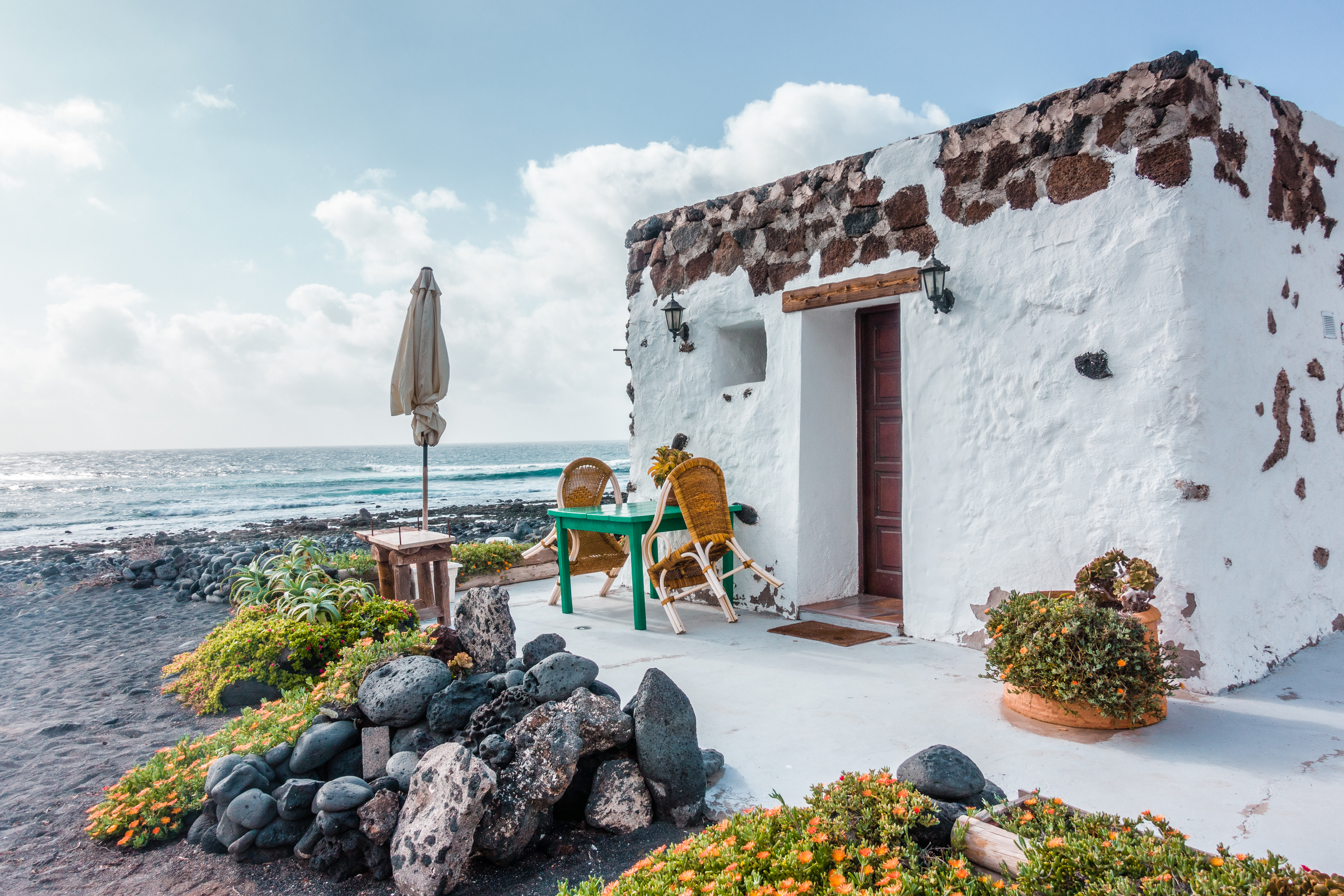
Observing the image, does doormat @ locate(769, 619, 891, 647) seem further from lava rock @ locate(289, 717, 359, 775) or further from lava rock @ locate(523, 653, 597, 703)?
lava rock @ locate(289, 717, 359, 775)

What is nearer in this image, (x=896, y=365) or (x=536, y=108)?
(x=896, y=365)

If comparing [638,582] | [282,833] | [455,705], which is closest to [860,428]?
[638,582]

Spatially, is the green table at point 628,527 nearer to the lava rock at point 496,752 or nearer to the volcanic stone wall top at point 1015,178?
the volcanic stone wall top at point 1015,178

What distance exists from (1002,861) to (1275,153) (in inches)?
149

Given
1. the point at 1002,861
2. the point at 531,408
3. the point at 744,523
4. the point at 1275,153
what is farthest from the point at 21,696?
the point at 531,408

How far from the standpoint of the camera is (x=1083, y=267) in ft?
10.9

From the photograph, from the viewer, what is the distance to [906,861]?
5.10ft

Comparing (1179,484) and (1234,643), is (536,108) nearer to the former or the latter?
(1179,484)

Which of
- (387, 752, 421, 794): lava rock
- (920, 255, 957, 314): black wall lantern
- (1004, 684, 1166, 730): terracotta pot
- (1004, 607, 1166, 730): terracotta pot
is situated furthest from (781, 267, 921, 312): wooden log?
(387, 752, 421, 794): lava rock

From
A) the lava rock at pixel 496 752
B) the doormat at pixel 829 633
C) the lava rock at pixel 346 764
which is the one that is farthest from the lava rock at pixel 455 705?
the doormat at pixel 829 633

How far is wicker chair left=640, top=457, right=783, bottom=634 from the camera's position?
14.7 feet

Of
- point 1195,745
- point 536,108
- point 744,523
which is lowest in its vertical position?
point 1195,745

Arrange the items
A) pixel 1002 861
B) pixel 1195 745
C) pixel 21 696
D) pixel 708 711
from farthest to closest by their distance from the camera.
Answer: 1. pixel 21 696
2. pixel 708 711
3. pixel 1195 745
4. pixel 1002 861

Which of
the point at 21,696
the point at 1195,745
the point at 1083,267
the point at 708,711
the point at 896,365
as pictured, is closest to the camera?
the point at 1195,745
